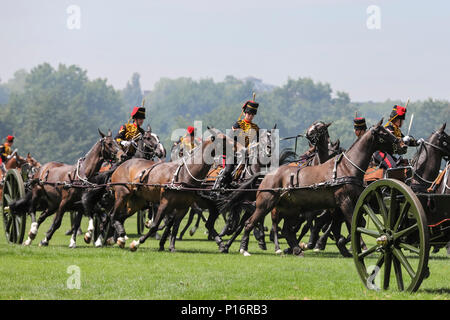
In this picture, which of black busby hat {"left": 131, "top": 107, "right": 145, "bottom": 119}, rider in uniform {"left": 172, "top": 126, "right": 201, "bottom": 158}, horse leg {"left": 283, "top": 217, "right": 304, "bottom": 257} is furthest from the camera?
rider in uniform {"left": 172, "top": 126, "right": 201, "bottom": 158}

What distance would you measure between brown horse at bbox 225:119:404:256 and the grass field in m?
0.85

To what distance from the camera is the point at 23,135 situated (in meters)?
95.0

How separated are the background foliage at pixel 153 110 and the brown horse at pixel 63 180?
1983 inches

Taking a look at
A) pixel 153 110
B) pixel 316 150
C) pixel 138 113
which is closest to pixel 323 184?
pixel 316 150

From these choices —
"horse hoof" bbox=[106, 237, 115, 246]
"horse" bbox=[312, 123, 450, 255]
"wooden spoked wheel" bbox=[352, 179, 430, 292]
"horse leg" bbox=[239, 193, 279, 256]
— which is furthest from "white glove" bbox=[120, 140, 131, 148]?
"wooden spoked wheel" bbox=[352, 179, 430, 292]

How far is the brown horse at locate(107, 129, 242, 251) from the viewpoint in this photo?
14664 millimetres

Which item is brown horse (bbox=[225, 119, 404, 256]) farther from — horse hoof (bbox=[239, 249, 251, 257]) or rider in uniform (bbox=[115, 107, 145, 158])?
rider in uniform (bbox=[115, 107, 145, 158])

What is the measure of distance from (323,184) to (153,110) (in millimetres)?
158030

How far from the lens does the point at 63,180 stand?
1675 centimetres

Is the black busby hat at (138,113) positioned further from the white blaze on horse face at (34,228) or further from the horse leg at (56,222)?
the white blaze on horse face at (34,228)

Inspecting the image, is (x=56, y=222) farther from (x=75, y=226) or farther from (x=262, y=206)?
(x=262, y=206)

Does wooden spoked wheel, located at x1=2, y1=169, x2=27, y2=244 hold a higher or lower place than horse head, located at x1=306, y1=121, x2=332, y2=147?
lower

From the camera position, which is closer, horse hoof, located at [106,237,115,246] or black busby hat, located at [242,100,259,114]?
black busby hat, located at [242,100,259,114]
